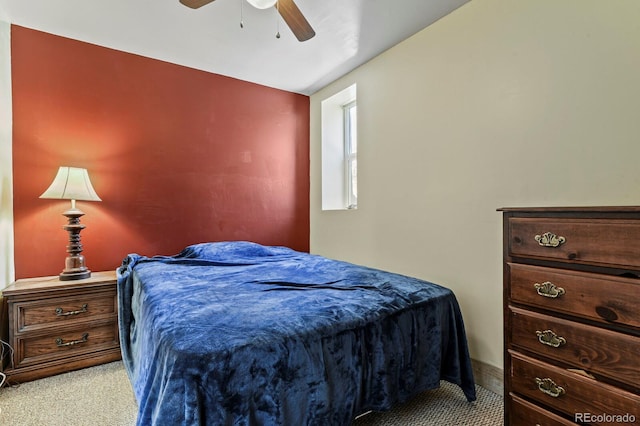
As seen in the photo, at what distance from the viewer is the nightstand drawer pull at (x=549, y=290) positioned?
3.54ft

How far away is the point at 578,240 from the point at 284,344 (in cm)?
108

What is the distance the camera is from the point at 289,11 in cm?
172

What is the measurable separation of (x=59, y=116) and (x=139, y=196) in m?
0.83

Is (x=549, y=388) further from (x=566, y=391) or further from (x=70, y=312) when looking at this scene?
(x=70, y=312)

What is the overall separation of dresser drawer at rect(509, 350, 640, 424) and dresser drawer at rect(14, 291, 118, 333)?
8.36 feet

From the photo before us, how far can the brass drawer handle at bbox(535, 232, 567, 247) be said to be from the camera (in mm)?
1073

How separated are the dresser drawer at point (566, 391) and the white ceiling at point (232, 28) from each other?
2171 millimetres

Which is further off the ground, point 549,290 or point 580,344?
point 549,290

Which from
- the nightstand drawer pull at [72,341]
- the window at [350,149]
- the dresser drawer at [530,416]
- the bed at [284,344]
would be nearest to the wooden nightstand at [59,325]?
the nightstand drawer pull at [72,341]

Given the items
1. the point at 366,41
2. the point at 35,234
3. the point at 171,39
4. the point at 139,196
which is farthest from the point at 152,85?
the point at 366,41

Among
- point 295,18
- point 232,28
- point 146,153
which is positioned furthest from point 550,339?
point 146,153

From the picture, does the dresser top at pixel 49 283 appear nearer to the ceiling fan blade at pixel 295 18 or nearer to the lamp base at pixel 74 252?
the lamp base at pixel 74 252

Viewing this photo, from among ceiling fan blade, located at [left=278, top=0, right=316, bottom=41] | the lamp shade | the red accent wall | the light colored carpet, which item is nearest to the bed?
the light colored carpet

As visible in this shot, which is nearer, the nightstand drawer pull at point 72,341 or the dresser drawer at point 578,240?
the dresser drawer at point 578,240
